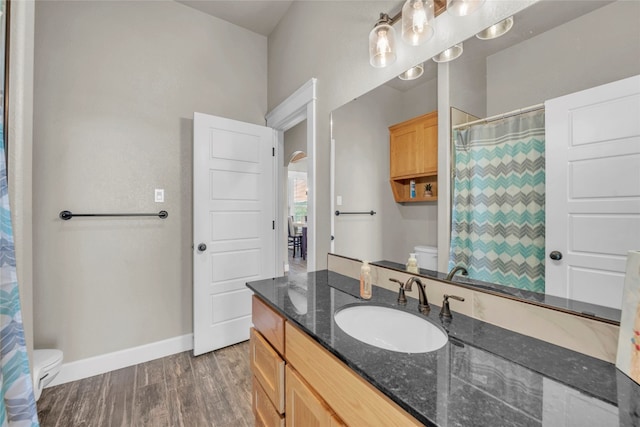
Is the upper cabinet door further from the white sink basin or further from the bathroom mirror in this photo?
the white sink basin

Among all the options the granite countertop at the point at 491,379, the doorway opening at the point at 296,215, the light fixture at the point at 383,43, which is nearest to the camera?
the granite countertop at the point at 491,379

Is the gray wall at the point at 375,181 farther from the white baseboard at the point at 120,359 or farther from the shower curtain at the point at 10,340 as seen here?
the white baseboard at the point at 120,359

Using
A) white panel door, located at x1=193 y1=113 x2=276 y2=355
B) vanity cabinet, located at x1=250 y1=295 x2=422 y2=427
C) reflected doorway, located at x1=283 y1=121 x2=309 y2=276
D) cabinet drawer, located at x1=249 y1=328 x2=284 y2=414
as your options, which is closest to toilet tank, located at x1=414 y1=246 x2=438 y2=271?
vanity cabinet, located at x1=250 y1=295 x2=422 y2=427

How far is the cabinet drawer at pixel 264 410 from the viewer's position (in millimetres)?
1053

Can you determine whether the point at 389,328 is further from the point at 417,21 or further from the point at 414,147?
the point at 417,21

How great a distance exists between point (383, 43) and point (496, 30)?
20.2 inches

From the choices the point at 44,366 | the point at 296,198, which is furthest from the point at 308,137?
the point at 296,198

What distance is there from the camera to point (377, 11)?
1.40 m

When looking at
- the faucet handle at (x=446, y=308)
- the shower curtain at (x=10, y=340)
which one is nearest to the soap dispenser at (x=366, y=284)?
the faucet handle at (x=446, y=308)

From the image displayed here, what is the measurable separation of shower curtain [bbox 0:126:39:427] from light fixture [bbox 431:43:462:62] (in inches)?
64.1

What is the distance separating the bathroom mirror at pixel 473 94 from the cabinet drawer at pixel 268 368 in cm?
66

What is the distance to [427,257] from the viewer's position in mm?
1162

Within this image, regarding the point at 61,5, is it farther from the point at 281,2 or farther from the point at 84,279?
the point at 84,279

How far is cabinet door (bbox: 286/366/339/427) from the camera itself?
0.78 metres
